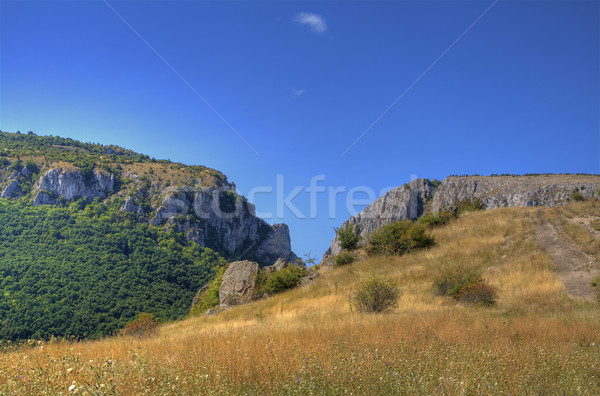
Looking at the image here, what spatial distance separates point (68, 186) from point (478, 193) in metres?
116

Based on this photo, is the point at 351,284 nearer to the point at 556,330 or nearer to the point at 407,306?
the point at 407,306

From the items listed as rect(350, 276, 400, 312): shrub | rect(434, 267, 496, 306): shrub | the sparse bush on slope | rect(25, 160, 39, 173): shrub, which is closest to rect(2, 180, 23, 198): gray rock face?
rect(25, 160, 39, 173): shrub

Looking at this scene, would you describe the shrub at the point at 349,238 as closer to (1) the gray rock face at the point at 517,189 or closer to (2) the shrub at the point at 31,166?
(1) the gray rock face at the point at 517,189

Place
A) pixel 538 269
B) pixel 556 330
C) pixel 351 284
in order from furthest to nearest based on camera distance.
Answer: pixel 351 284, pixel 538 269, pixel 556 330

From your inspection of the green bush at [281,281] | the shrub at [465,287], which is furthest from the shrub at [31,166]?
the shrub at [465,287]

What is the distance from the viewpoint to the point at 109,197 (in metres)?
121

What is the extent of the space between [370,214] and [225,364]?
374ft

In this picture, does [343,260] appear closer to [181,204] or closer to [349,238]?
[349,238]

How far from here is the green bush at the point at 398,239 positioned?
2156cm

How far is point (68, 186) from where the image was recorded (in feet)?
360

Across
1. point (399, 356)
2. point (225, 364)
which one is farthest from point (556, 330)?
point (225, 364)

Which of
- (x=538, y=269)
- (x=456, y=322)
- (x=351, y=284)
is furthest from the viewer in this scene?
(x=351, y=284)

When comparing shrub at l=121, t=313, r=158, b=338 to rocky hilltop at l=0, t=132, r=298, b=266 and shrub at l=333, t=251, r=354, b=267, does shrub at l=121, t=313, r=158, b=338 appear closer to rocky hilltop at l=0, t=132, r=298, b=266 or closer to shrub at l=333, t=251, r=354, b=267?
shrub at l=333, t=251, r=354, b=267

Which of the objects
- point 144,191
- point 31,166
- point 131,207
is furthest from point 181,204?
point 31,166
